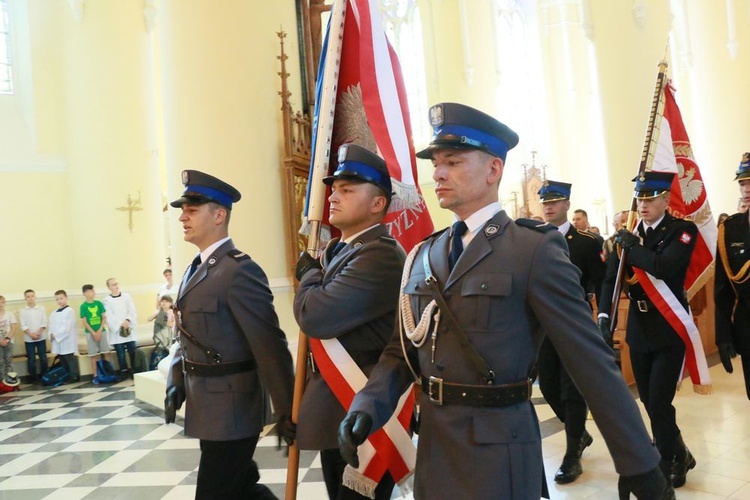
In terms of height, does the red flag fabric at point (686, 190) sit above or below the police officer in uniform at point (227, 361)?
above

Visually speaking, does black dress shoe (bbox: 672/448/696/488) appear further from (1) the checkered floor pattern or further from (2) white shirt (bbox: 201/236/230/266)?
(2) white shirt (bbox: 201/236/230/266)

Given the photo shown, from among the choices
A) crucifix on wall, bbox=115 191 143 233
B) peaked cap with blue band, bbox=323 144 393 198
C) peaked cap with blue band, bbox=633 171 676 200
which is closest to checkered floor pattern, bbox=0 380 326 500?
peaked cap with blue band, bbox=323 144 393 198

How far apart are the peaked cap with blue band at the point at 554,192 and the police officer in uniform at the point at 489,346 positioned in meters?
2.25

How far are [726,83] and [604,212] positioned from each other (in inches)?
209

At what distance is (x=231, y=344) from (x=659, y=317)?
2232 millimetres

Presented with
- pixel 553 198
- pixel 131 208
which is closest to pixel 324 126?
pixel 553 198

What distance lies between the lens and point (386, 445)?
82.2 inches

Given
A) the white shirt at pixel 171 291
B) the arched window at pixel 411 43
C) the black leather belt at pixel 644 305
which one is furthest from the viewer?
the arched window at pixel 411 43

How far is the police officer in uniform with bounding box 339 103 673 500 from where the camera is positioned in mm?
1462

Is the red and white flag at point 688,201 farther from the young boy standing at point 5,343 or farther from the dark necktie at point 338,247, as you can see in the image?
the young boy standing at point 5,343

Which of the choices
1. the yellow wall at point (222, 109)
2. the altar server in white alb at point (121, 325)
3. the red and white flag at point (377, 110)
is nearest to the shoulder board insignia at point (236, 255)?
the red and white flag at point (377, 110)

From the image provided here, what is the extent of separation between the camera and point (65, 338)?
9086mm

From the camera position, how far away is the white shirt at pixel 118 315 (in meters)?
9.14

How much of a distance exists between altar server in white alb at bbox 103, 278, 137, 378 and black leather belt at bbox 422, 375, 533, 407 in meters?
8.50
